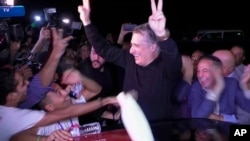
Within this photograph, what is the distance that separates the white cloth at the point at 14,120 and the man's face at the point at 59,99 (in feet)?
1.26

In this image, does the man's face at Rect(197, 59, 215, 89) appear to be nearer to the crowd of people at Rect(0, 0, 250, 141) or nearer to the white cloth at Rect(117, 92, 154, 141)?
the crowd of people at Rect(0, 0, 250, 141)

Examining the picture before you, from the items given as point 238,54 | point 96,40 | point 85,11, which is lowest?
point 238,54

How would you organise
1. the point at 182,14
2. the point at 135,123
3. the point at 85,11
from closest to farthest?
the point at 135,123
the point at 85,11
the point at 182,14

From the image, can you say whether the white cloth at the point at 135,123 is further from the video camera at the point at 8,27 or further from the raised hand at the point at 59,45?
the video camera at the point at 8,27

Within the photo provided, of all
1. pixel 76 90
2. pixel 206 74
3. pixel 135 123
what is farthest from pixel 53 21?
pixel 135 123

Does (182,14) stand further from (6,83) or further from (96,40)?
(6,83)

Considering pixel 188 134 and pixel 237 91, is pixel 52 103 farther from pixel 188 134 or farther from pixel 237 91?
pixel 237 91

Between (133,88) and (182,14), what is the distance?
60.4 ft

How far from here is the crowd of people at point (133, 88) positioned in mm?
2898

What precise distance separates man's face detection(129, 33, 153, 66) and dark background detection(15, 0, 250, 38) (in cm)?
1487

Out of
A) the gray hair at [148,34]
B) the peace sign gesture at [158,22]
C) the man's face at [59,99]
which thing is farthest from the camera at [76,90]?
the peace sign gesture at [158,22]

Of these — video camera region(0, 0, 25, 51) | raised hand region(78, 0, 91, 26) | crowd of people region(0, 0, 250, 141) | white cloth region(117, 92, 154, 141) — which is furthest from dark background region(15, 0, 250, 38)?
white cloth region(117, 92, 154, 141)

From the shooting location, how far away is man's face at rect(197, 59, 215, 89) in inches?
141

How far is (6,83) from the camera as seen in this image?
9.78 ft
